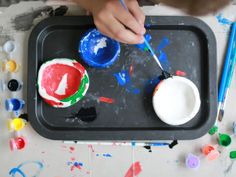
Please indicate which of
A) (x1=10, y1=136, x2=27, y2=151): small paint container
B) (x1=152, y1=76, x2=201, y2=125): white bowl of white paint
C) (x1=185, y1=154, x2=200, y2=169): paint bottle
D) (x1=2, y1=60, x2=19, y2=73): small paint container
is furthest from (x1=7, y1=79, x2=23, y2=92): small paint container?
(x1=185, y1=154, x2=200, y2=169): paint bottle

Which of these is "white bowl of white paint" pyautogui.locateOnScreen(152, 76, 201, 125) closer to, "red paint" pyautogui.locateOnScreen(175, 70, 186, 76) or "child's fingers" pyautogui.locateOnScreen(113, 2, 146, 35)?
"red paint" pyautogui.locateOnScreen(175, 70, 186, 76)

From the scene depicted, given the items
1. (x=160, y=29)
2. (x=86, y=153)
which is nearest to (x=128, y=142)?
(x=86, y=153)

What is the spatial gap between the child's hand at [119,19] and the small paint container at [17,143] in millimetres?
380

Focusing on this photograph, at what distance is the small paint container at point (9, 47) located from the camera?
3.03ft

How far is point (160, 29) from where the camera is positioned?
0.90 metres

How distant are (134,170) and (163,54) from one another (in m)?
0.32

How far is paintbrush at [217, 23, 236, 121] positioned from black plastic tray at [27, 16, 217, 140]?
0.12 ft

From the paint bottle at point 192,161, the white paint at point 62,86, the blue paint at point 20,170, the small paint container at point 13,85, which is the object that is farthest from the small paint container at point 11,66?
the paint bottle at point 192,161

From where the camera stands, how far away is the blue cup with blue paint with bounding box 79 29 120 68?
2.90 feet

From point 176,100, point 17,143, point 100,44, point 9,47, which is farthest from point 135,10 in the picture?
Answer: point 17,143

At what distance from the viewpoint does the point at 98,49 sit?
2.97 ft

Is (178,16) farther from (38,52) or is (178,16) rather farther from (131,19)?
(38,52)

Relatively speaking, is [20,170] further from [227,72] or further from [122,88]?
[227,72]

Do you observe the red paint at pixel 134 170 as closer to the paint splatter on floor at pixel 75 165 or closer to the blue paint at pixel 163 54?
the paint splatter on floor at pixel 75 165
